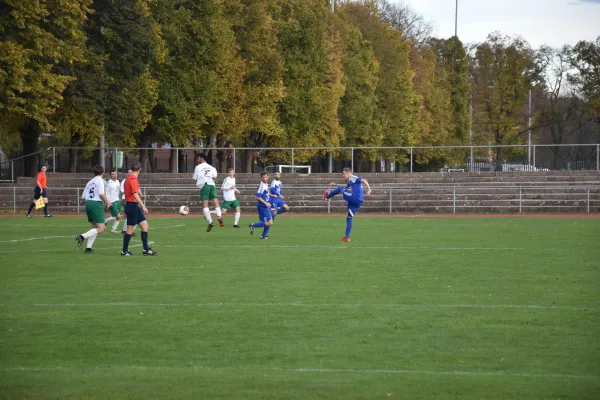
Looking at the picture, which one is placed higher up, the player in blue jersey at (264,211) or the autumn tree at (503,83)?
the autumn tree at (503,83)

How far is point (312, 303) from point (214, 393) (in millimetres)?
4971

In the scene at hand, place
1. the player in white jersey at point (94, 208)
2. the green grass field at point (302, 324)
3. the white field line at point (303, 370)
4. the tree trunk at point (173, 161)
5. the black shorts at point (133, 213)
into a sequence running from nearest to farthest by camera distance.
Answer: the green grass field at point (302, 324) → the white field line at point (303, 370) → the black shorts at point (133, 213) → the player in white jersey at point (94, 208) → the tree trunk at point (173, 161)

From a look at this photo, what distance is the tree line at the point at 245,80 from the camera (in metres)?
44.1

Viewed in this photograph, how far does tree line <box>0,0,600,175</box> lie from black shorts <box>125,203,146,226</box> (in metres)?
22.9

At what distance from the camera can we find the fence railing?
142ft

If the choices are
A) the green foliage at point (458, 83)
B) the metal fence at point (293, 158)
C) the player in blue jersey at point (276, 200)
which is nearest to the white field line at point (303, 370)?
the player in blue jersey at point (276, 200)

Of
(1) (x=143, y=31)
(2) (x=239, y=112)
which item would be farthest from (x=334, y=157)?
(1) (x=143, y=31)

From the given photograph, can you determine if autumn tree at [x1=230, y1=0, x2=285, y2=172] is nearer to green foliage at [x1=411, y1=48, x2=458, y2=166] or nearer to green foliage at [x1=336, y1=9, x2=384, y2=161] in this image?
green foliage at [x1=336, y1=9, x2=384, y2=161]

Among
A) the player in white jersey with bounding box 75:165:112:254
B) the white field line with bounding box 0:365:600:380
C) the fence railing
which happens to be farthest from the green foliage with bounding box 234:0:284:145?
the white field line with bounding box 0:365:600:380

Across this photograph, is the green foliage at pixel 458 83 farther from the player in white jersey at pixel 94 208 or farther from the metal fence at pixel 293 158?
the player in white jersey at pixel 94 208

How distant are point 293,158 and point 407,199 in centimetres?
735

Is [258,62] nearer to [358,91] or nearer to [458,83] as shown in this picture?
[358,91]

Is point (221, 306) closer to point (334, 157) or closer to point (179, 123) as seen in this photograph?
point (179, 123)

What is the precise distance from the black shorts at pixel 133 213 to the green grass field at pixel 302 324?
2.38 ft
